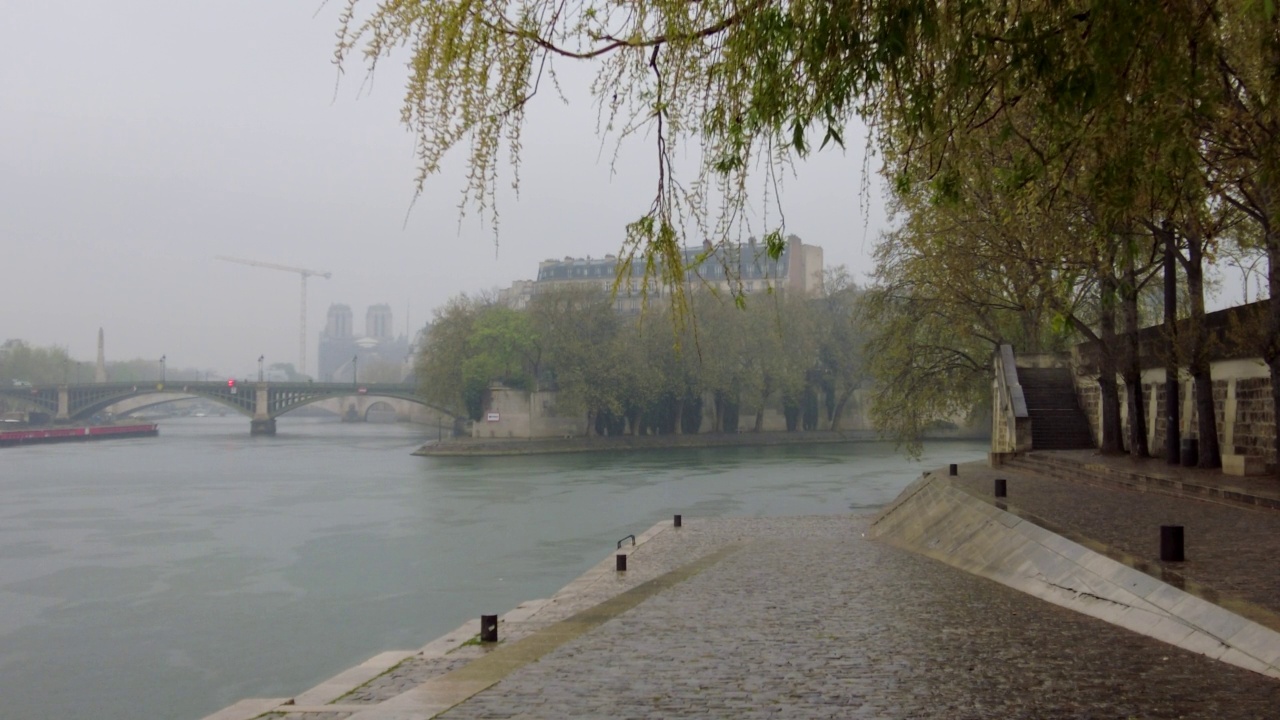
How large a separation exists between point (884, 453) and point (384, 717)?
46.4 meters

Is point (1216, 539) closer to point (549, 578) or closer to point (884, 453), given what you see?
point (549, 578)

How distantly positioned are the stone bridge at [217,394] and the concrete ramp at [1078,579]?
59278 mm

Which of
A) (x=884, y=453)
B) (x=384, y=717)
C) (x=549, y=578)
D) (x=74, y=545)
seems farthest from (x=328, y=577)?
(x=884, y=453)

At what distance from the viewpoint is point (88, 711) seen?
1335 cm

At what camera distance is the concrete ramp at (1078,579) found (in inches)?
242

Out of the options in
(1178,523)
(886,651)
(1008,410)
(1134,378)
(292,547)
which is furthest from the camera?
(292,547)

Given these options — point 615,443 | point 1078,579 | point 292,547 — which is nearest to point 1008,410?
point 1078,579

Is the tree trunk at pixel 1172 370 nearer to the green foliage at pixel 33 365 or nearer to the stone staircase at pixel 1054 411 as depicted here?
the stone staircase at pixel 1054 411

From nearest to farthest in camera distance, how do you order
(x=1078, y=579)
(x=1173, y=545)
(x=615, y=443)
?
(x=1173, y=545) < (x=1078, y=579) < (x=615, y=443)

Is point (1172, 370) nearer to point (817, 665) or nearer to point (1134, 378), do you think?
point (1134, 378)

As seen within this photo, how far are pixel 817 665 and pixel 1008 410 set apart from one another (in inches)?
728

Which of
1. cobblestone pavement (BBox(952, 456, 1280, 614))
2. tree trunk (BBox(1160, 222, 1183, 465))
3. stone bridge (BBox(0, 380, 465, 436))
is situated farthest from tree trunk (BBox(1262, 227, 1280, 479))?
stone bridge (BBox(0, 380, 465, 436))

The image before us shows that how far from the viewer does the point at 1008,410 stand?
23.8 metres

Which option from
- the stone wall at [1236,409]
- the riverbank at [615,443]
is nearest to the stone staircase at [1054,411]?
the stone wall at [1236,409]
